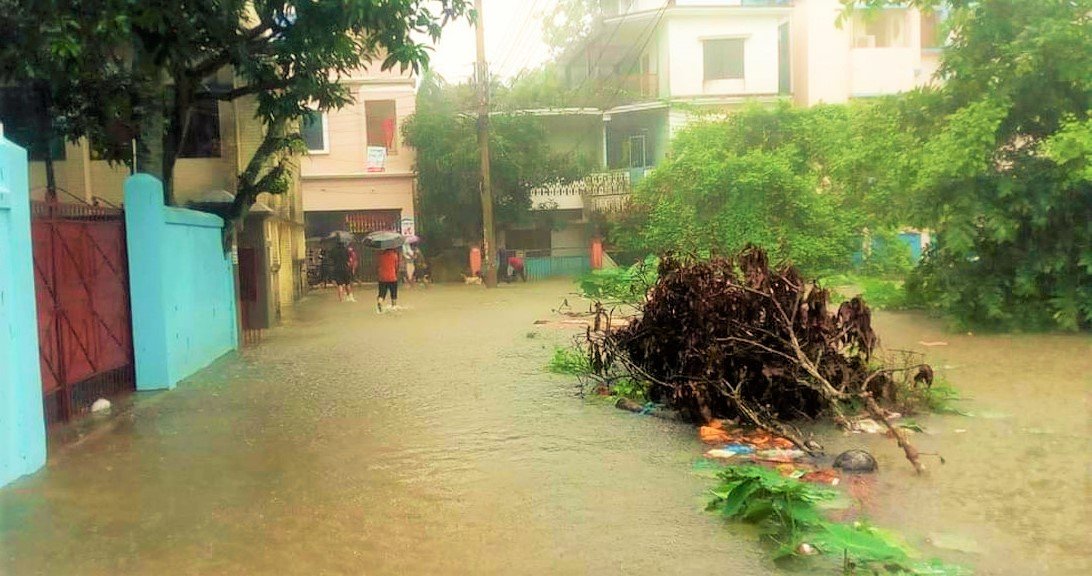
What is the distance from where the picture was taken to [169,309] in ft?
33.4

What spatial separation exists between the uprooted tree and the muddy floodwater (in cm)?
46

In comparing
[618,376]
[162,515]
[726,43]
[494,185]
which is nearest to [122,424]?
[162,515]

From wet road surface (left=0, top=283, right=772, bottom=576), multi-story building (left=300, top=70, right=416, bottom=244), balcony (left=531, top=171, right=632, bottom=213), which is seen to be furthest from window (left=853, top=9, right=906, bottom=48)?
wet road surface (left=0, top=283, right=772, bottom=576)

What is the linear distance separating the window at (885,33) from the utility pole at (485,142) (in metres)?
13.8

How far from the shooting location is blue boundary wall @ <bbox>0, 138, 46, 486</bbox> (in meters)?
5.94

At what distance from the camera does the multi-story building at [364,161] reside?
33.2 metres

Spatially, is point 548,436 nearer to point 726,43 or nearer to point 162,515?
point 162,515

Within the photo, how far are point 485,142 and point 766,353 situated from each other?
22223 millimetres

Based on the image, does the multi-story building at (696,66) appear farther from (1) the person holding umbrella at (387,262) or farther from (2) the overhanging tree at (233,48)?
(2) the overhanging tree at (233,48)

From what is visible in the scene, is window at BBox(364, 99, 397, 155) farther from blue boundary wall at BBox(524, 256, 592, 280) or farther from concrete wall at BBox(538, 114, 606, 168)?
blue boundary wall at BBox(524, 256, 592, 280)

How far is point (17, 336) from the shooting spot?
20.1 feet

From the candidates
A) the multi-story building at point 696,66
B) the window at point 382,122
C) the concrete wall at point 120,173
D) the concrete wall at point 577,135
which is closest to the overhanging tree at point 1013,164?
the concrete wall at point 120,173

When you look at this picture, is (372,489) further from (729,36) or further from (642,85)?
(642,85)

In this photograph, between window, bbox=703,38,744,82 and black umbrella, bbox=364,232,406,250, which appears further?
window, bbox=703,38,744,82
